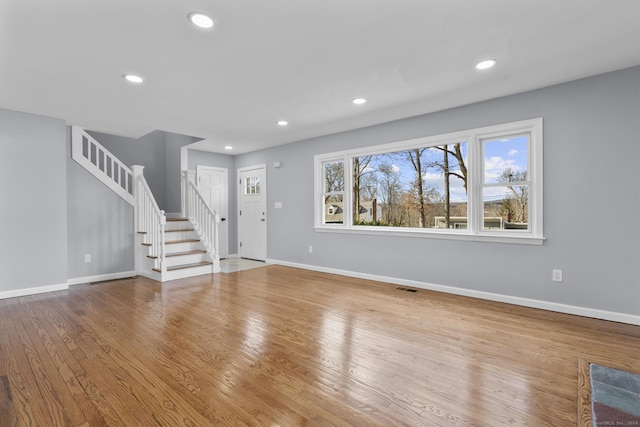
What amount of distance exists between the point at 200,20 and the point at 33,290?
4.25 meters

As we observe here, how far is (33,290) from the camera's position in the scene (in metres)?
4.02

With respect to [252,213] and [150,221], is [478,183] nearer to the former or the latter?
[252,213]

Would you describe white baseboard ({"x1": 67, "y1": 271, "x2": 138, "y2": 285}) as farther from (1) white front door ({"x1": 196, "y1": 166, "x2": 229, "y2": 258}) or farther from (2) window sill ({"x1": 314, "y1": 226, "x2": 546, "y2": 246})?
(2) window sill ({"x1": 314, "y1": 226, "x2": 546, "y2": 246})

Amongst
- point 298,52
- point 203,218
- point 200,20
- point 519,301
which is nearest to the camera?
point 200,20

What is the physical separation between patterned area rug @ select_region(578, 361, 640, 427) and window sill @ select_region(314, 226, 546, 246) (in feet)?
4.95

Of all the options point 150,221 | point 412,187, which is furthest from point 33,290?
point 412,187

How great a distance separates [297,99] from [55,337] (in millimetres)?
3301

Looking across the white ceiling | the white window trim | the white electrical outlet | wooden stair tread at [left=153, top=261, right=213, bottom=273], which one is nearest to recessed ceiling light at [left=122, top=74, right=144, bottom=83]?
the white ceiling

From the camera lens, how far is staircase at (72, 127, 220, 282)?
4.76 metres

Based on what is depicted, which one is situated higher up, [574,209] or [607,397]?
[574,209]

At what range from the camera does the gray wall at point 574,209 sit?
112 inches

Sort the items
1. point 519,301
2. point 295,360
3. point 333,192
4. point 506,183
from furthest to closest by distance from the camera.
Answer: point 333,192 < point 506,183 < point 519,301 < point 295,360

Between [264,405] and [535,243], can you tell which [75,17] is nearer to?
[264,405]

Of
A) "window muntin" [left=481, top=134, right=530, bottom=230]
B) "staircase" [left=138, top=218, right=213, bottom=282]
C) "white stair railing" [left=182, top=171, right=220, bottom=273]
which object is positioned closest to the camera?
"window muntin" [left=481, top=134, right=530, bottom=230]
